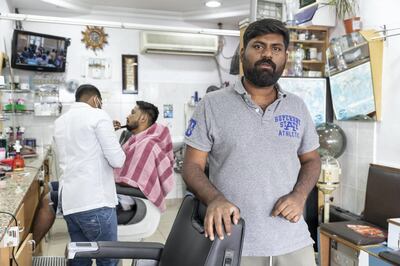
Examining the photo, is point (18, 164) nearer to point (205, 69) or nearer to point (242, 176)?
point (242, 176)

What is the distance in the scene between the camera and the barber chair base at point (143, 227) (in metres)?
2.95

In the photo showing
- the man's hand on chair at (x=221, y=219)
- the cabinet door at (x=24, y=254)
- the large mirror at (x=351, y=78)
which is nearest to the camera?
the man's hand on chair at (x=221, y=219)

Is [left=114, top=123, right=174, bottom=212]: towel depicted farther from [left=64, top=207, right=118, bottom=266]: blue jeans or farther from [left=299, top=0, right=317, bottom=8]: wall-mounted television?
[left=299, top=0, right=317, bottom=8]: wall-mounted television

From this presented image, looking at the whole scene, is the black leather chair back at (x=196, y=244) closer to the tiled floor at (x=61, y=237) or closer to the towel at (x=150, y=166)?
the towel at (x=150, y=166)

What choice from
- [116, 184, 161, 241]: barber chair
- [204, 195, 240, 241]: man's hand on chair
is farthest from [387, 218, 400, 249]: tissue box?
[204, 195, 240, 241]: man's hand on chair

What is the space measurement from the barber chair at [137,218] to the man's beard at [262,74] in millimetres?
1772

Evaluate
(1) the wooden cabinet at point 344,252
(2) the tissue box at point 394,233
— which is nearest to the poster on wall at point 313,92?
(1) the wooden cabinet at point 344,252

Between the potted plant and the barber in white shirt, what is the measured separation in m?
2.19

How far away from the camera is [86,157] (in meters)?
2.39

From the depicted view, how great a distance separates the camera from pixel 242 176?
142cm

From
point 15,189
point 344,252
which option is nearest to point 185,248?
point 15,189

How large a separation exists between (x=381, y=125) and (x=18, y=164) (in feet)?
9.78

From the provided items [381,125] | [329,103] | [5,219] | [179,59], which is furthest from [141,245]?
[179,59]

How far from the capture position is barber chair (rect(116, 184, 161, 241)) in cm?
295
